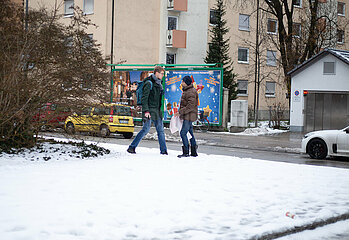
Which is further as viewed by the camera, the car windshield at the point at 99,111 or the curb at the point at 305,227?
the car windshield at the point at 99,111

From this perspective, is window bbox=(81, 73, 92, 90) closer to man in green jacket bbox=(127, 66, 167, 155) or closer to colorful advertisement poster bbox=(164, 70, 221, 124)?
man in green jacket bbox=(127, 66, 167, 155)

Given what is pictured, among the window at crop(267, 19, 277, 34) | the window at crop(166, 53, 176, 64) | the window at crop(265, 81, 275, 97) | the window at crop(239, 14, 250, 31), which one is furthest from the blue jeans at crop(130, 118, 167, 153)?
the window at crop(267, 19, 277, 34)

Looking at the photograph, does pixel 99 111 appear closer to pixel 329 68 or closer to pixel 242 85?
pixel 329 68

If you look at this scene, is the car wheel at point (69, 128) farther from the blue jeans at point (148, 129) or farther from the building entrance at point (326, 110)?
the building entrance at point (326, 110)

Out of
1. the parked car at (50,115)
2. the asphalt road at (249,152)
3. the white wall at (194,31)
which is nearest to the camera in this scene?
the parked car at (50,115)

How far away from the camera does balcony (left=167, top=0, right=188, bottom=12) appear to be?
42.7m

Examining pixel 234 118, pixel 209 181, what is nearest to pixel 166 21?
pixel 234 118

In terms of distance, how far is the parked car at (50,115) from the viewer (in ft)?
32.6

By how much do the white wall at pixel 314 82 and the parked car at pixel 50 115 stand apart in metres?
19.2

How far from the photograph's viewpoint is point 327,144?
51.3 feet

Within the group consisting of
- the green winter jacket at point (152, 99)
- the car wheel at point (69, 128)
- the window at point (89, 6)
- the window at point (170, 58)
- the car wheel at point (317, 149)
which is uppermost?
the window at point (89, 6)

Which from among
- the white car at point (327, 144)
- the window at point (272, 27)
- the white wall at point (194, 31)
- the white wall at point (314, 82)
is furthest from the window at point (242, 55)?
the white car at point (327, 144)

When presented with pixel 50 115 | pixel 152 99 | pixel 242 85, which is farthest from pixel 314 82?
pixel 242 85

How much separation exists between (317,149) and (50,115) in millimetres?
8709
